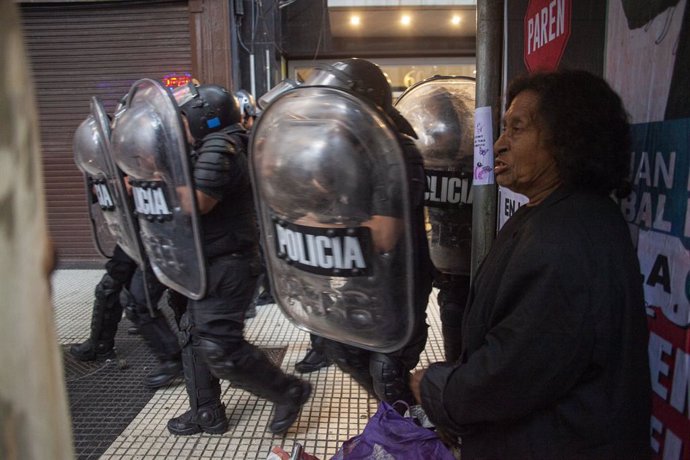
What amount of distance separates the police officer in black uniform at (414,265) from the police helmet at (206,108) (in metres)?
0.81

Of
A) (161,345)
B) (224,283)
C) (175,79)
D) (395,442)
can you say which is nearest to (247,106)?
(161,345)

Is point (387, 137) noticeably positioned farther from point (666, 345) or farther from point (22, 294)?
point (22, 294)

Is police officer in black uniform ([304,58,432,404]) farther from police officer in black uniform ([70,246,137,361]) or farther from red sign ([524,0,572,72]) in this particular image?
police officer in black uniform ([70,246,137,361])

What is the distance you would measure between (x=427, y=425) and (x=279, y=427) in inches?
47.2

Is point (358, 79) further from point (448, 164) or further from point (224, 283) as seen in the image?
point (224, 283)

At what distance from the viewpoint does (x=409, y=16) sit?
7.32 metres

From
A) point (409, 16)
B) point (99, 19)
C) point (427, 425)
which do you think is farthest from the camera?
point (409, 16)

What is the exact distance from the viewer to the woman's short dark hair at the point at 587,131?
1.26 meters

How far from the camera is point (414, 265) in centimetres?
179

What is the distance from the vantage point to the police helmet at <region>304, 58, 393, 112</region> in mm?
2054

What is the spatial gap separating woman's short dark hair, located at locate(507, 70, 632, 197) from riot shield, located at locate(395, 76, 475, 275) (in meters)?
1.26

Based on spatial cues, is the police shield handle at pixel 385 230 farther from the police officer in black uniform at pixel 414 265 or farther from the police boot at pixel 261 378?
the police boot at pixel 261 378

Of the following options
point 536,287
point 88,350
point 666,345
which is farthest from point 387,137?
point 88,350

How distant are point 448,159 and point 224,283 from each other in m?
1.29
